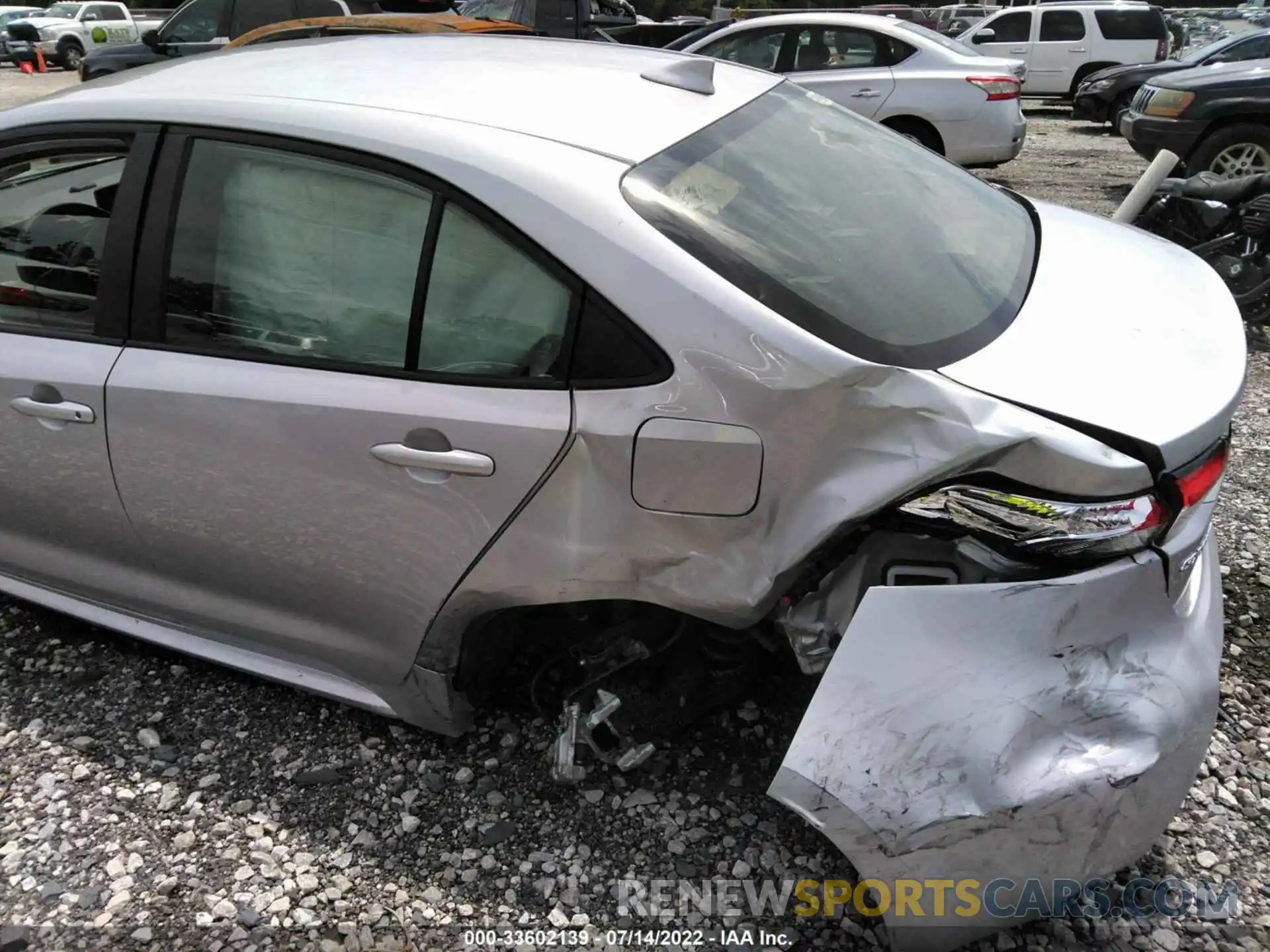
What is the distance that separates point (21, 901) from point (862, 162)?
8.27 ft

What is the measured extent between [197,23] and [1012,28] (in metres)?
12.1

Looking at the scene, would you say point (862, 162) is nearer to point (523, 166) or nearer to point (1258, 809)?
point (523, 166)

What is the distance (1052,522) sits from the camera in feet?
5.53

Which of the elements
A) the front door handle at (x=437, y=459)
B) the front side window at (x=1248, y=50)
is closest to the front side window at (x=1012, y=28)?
the front side window at (x=1248, y=50)

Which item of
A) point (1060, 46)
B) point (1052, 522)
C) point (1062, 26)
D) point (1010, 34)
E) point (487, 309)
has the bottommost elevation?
point (1060, 46)

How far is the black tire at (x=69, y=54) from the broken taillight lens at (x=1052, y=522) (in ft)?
98.9

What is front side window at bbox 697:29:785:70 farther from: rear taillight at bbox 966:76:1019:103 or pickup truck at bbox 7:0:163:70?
pickup truck at bbox 7:0:163:70

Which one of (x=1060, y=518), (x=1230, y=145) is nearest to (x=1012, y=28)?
(x=1230, y=145)

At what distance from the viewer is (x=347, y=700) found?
2.37m

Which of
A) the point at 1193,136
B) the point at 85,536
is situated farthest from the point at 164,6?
the point at 85,536

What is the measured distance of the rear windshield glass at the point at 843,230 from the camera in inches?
73.9

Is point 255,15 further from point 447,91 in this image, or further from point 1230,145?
point 447,91

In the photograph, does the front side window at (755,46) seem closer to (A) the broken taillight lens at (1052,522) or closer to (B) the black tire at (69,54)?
(A) the broken taillight lens at (1052,522)

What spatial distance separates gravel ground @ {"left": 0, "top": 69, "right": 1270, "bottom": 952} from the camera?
6.73 feet
